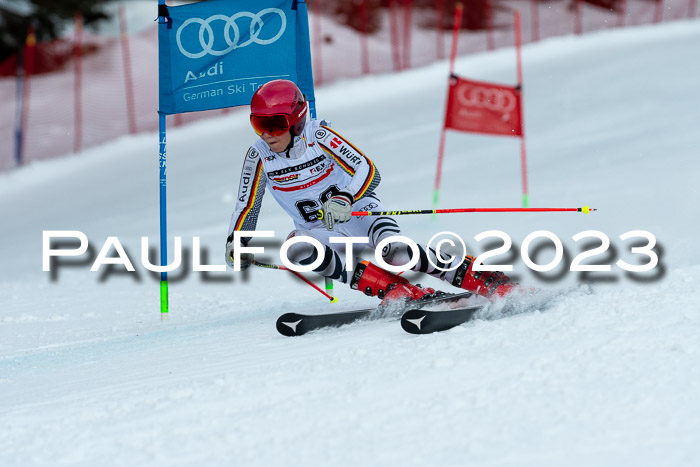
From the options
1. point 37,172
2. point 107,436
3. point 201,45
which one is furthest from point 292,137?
point 37,172

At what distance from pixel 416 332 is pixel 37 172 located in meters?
13.2

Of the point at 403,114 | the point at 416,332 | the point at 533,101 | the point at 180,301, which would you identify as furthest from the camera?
the point at 403,114

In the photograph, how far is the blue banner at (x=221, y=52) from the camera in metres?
5.23

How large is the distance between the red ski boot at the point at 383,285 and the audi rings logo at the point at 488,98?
486 centimetres

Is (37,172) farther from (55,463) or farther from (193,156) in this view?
(55,463)

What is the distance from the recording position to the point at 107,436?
281cm

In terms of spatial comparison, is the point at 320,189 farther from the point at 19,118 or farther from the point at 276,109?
the point at 19,118

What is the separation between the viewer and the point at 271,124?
4.17m

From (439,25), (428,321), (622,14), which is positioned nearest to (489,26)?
(439,25)

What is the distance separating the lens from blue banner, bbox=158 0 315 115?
5.23 m

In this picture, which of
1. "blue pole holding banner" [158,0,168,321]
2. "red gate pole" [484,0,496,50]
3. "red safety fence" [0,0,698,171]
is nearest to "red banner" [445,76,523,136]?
"blue pole holding banner" [158,0,168,321]

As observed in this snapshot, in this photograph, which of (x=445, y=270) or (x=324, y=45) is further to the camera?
(x=324, y=45)

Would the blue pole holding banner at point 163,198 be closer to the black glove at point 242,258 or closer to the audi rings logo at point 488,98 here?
the black glove at point 242,258

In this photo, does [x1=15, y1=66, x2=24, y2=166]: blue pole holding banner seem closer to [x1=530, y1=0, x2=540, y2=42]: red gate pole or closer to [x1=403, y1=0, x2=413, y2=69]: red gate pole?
[x1=403, y1=0, x2=413, y2=69]: red gate pole
